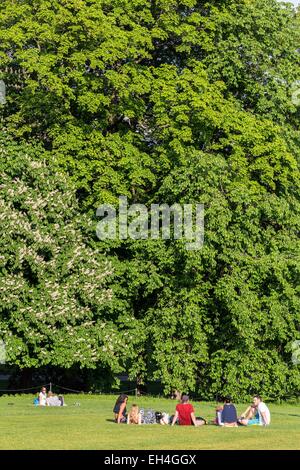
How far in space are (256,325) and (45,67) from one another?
522 inches

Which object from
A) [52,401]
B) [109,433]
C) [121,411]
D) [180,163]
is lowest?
[109,433]

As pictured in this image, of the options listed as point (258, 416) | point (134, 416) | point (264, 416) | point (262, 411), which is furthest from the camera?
point (258, 416)

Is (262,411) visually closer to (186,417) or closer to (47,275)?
(186,417)

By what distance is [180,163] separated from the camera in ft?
132

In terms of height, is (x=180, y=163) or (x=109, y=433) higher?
(x=180, y=163)

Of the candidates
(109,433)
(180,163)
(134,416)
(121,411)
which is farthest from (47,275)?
(109,433)

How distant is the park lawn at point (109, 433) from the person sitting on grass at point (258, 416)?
1.26ft

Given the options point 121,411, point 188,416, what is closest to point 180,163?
point 121,411

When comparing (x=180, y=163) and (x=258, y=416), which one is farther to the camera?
(x=180, y=163)

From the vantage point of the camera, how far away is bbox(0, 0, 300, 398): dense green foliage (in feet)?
129

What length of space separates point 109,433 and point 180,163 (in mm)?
17409

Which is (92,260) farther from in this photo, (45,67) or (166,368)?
(45,67)

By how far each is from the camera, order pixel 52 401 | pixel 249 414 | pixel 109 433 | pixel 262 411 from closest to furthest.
A: pixel 109 433 < pixel 262 411 < pixel 249 414 < pixel 52 401

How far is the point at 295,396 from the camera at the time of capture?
42906mm
